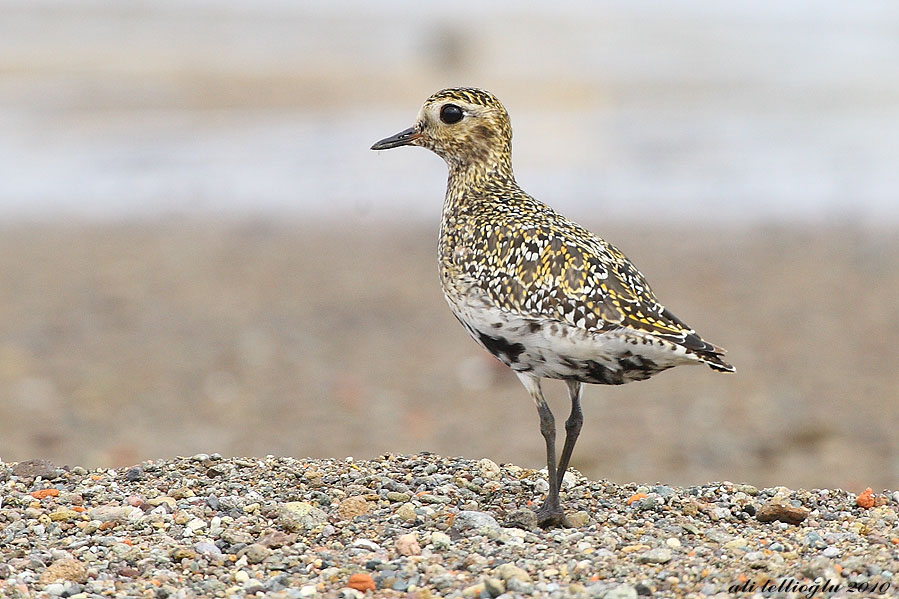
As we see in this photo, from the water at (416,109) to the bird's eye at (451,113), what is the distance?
1287 centimetres

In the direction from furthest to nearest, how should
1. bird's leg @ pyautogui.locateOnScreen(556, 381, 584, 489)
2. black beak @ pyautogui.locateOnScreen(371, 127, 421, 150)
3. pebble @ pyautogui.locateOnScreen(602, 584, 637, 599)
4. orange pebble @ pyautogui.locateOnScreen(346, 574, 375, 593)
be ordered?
black beak @ pyautogui.locateOnScreen(371, 127, 421, 150) → bird's leg @ pyautogui.locateOnScreen(556, 381, 584, 489) → orange pebble @ pyautogui.locateOnScreen(346, 574, 375, 593) → pebble @ pyautogui.locateOnScreen(602, 584, 637, 599)

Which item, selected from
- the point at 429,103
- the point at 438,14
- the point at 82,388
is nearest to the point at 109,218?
the point at 82,388

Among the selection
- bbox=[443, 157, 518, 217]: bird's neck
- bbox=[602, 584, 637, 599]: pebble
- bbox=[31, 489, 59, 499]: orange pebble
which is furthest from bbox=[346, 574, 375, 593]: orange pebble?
bbox=[443, 157, 518, 217]: bird's neck

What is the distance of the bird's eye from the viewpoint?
6.34 metres

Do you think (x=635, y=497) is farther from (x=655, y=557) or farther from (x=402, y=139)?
(x=402, y=139)

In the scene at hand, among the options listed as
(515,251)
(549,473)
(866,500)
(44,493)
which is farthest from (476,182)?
(44,493)

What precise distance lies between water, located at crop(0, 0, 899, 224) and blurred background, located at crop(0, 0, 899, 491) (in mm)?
137

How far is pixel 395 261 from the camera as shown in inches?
643

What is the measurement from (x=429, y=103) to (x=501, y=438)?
476 cm

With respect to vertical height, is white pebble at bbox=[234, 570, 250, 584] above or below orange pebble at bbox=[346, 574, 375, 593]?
above

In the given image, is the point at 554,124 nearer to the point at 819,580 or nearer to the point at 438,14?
the point at 819,580

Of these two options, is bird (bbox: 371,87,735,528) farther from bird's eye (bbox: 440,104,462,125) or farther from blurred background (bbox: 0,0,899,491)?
blurred background (bbox: 0,0,899,491)

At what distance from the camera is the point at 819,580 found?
15.4 ft

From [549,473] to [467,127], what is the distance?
1.81 m
